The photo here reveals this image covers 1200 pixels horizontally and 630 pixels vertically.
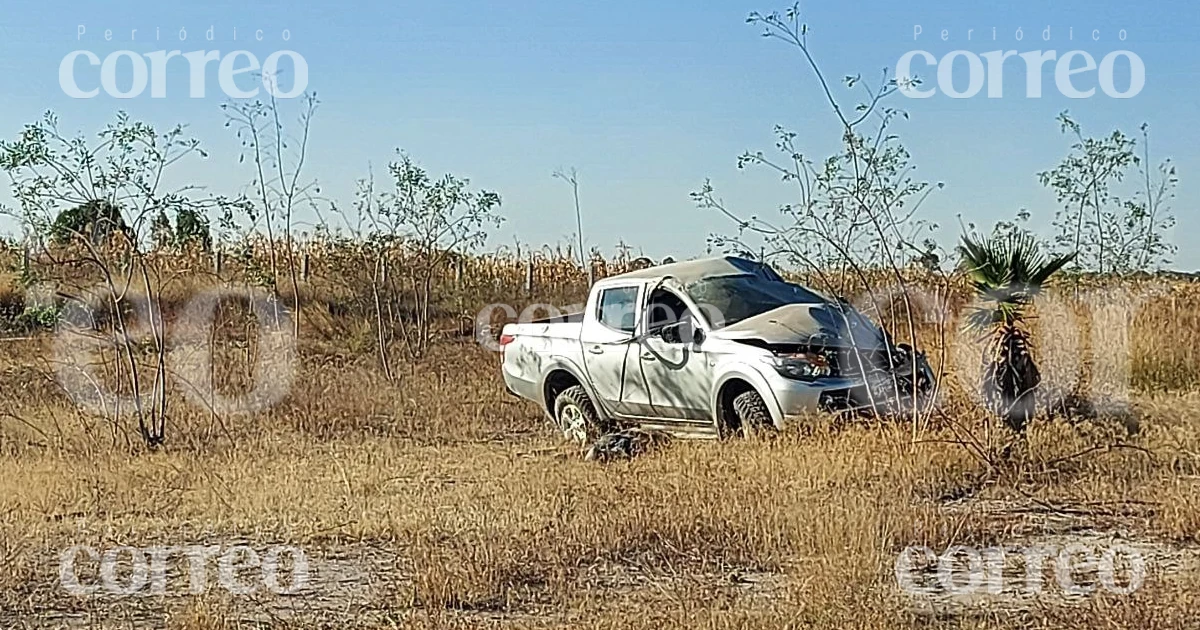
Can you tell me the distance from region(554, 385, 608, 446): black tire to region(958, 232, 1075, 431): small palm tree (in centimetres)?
364

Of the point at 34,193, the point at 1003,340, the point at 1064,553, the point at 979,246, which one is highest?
the point at 34,193

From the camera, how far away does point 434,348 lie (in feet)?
66.1

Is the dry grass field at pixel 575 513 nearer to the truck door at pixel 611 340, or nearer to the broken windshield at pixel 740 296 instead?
the truck door at pixel 611 340

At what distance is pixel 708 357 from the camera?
36.9 feet

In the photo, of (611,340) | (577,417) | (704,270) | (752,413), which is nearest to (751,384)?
(752,413)

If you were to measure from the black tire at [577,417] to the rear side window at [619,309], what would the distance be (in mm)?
802

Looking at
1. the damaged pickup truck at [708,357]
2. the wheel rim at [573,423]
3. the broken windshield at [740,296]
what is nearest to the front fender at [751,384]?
the damaged pickup truck at [708,357]

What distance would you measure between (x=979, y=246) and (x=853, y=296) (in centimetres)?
497

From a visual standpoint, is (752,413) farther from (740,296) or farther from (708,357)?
(740,296)

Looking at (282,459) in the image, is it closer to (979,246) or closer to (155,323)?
(155,323)

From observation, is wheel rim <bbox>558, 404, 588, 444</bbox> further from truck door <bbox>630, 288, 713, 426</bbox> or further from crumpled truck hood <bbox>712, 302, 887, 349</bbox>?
crumpled truck hood <bbox>712, 302, 887, 349</bbox>

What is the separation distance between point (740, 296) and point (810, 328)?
1.02 meters

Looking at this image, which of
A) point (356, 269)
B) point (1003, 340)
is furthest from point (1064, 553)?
point (356, 269)

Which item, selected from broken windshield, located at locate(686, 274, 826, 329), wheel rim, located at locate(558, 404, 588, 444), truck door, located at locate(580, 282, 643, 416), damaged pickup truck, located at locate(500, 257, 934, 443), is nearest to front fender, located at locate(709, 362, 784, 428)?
damaged pickup truck, located at locate(500, 257, 934, 443)
